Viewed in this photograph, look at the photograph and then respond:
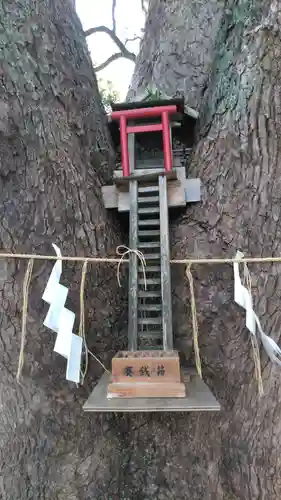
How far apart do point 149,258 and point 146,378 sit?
20.2 inches

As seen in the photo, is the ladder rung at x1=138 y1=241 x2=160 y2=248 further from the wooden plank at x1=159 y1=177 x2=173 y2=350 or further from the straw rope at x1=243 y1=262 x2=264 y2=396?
the straw rope at x1=243 y1=262 x2=264 y2=396

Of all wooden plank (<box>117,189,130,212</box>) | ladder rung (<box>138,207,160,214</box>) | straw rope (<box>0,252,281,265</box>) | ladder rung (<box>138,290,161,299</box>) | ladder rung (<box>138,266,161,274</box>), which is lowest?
ladder rung (<box>138,290,161,299</box>)

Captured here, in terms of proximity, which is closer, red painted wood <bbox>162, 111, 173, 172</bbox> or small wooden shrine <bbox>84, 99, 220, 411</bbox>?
small wooden shrine <bbox>84, 99, 220, 411</bbox>

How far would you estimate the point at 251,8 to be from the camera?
1.67 meters

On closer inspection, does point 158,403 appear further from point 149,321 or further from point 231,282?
point 231,282

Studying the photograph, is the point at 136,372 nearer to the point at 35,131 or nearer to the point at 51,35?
the point at 35,131

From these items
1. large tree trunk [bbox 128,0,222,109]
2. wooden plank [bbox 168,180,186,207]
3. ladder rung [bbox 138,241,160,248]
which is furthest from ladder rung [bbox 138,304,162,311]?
large tree trunk [bbox 128,0,222,109]

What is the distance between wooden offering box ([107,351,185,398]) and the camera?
51.1 inches

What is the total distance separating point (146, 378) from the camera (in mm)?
1321

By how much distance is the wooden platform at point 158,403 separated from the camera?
1209mm

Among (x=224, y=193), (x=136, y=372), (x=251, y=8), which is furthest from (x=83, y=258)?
(x=251, y=8)

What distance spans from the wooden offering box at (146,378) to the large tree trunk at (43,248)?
31 cm

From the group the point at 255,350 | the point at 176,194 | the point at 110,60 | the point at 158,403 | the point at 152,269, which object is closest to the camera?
the point at 158,403

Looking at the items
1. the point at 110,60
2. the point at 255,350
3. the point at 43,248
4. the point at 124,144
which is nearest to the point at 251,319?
the point at 255,350
